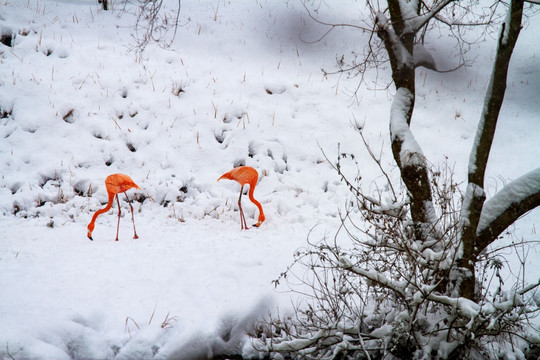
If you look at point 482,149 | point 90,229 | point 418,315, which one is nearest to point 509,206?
point 482,149

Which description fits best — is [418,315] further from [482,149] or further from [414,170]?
[482,149]

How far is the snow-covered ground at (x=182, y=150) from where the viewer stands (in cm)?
380

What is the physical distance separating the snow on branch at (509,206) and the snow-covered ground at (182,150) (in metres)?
1.85

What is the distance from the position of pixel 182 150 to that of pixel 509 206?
517 cm

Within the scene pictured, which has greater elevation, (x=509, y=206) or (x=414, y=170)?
(x=414, y=170)

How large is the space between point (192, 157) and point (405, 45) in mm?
4148

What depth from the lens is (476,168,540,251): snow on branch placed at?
325 cm

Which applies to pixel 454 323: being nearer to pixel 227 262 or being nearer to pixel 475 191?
pixel 475 191

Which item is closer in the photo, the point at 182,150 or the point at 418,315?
the point at 418,315

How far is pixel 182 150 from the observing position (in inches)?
276

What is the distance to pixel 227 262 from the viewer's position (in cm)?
460

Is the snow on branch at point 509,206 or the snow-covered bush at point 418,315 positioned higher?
the snow on branch at point 509,206

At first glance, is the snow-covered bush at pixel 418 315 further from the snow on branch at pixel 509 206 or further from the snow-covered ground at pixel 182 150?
the snow-covered ground at pixel 182 150

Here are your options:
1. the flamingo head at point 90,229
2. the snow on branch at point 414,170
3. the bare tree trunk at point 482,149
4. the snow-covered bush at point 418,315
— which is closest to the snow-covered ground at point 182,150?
the flamingo head at point 90,229
